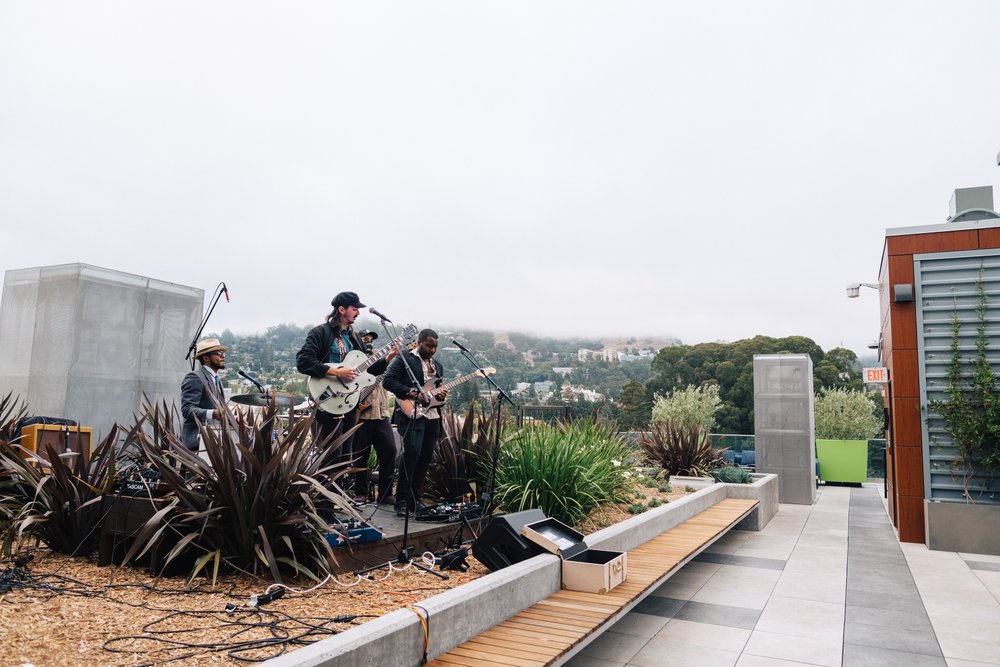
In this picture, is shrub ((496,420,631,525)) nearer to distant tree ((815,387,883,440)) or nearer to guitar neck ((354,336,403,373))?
guitar neck ((354,336,403,373))

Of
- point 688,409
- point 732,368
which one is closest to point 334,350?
point 688,409

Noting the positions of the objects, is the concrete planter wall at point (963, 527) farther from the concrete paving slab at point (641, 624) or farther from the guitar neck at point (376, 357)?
the guitar neck at point (376, 357)

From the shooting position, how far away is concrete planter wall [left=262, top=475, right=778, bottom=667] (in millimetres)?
1940

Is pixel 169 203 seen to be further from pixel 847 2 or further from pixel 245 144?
pixel 847 2

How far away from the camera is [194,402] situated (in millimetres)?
4055

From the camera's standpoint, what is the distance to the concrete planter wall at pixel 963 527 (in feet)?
21.2

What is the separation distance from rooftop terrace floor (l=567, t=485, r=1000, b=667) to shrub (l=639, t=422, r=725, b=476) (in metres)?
2.22

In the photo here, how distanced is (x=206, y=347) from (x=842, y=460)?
46.5 feet

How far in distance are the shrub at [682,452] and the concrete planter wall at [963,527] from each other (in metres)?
2.97

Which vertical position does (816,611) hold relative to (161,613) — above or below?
below

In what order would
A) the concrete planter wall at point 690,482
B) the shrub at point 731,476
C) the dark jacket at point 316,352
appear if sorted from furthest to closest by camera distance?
the shrub at point 731,476 → the concrete planter wall at point 690,482 → the dark jacket at point 316,352

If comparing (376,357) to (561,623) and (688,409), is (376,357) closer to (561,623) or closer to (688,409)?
(561,623)

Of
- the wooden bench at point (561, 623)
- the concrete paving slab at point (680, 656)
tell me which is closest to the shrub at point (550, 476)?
the wooden bench at point (561, 623)

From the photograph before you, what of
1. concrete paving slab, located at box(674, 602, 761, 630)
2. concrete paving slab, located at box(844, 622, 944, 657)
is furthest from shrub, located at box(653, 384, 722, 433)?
concrete paving slab, located at box(844, 622, 944, 657)
